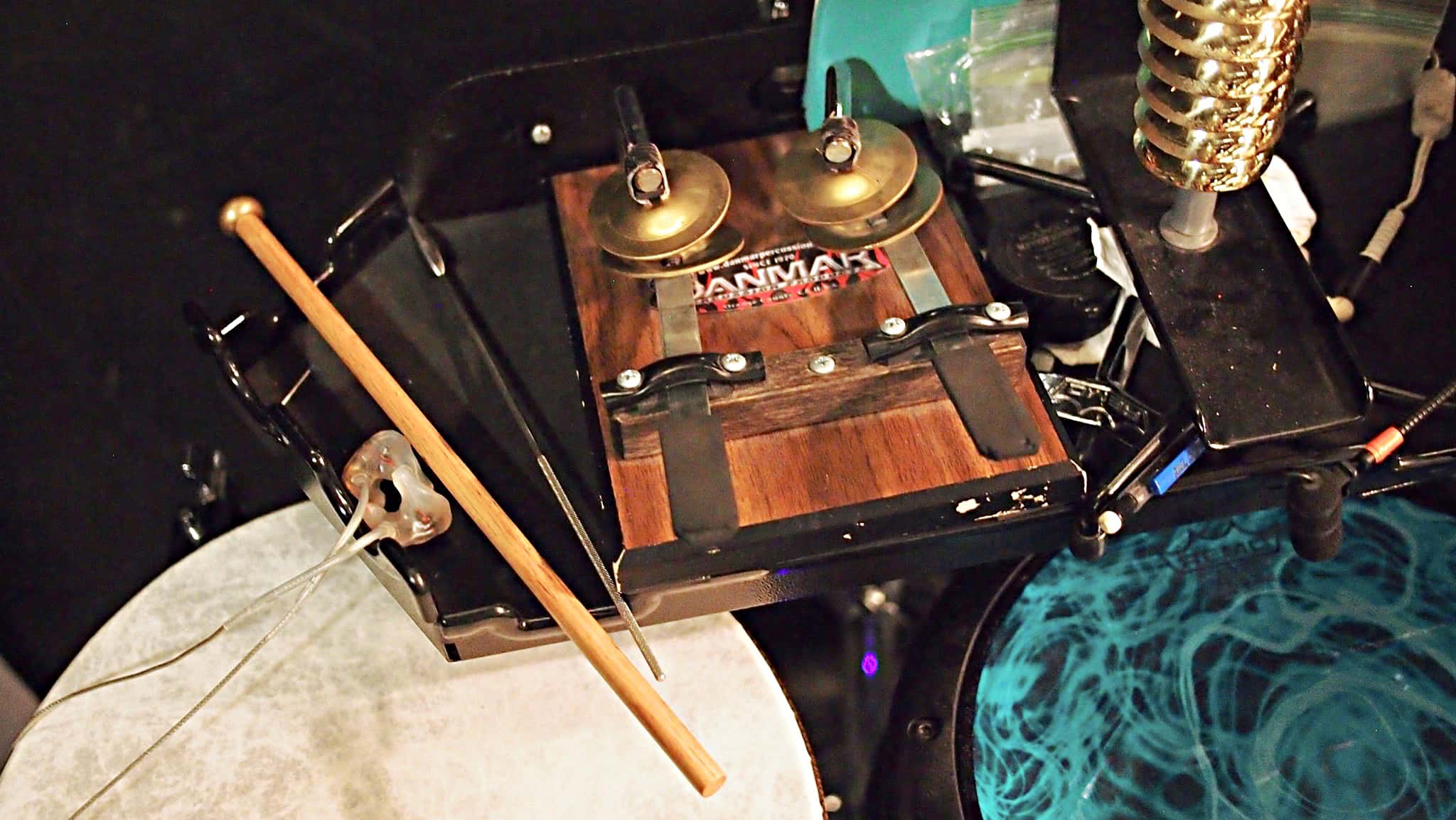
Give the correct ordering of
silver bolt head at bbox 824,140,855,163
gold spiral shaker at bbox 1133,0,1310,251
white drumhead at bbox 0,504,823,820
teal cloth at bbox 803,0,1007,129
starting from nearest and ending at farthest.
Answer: gold spiral shaker at bbox 1133,0,1310,251
white drumhead at bbox 0,504,823,820
silver bolt head at bbox 824,140,855,163
teal cloth at bbox 803,0,1007,129

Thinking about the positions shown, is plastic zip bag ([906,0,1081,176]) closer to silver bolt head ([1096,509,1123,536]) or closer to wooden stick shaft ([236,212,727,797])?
silver bolt head ([1096,509,1123,536])

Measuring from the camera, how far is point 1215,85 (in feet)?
2.57

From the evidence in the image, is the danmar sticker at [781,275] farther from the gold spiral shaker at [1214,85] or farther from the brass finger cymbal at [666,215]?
the gold spiral shaker at [1214,85]

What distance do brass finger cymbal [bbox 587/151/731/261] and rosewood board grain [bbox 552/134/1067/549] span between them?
0.05m

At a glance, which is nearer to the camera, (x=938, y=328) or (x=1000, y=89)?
(x=938, y=328)

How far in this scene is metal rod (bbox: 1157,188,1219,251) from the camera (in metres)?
0.92

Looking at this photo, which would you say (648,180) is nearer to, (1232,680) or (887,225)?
(887,225)

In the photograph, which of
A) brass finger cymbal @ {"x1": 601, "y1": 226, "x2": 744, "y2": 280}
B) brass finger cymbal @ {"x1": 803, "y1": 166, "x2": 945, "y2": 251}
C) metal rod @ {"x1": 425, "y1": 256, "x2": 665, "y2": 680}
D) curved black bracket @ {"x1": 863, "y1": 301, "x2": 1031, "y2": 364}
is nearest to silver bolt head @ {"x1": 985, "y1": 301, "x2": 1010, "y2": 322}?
curved black bracket @ {"x1": 863, "y1": 301, "x2": 1031, "y2": 364}

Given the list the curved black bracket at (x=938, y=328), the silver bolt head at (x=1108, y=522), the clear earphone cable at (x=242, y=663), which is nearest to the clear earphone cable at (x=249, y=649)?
the clear earphone cable at (x=242, y=663)

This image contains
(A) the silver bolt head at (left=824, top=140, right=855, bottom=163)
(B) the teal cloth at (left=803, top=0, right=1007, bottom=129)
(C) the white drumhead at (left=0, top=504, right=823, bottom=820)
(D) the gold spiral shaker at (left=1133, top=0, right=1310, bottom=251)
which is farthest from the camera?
(B) the teal cloth at (left=803, top=0, right=1007, bottom=129)

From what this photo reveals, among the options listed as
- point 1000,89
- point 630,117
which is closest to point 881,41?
point 1000,89

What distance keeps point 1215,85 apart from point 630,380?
435mm

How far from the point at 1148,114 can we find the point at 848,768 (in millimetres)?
530

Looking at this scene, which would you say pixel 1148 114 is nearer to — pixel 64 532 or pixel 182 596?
pixel 182 596
